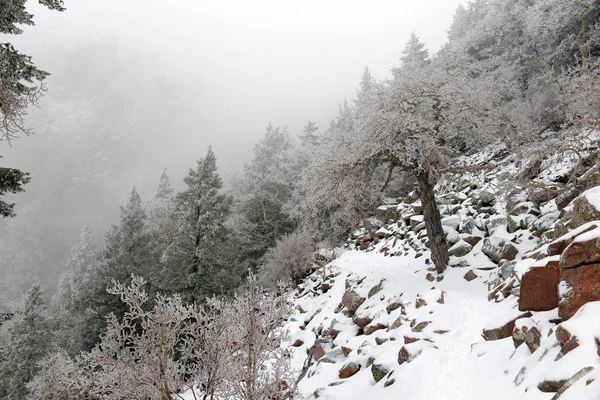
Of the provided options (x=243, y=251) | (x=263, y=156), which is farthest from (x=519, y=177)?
(x=263, y=156)

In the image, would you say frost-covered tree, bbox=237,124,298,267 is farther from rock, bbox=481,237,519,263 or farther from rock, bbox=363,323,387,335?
rock, bbox=481,237,519,263

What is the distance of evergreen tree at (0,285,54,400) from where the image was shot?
62.6 feet

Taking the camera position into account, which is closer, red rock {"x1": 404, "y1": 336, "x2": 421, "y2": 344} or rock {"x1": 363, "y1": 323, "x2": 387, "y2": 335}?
red rock {"x1": 404, "y1": 336, "x2": 421, "y2": 344}

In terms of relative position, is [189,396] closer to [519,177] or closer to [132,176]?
[519,177]

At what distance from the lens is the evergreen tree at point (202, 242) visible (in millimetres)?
18062

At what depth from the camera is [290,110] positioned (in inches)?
6250

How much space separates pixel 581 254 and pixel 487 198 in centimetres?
873

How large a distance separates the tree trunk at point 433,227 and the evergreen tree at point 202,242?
12.1m

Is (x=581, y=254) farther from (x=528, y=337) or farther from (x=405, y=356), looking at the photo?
(x=405, y=356)

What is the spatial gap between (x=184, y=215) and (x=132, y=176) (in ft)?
334

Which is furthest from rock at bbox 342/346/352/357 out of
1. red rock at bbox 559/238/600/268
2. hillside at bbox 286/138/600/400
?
red rock at bbox 559/238/600/268

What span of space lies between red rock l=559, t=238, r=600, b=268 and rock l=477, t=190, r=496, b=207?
840 cm

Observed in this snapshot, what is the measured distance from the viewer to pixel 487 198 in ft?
40.8

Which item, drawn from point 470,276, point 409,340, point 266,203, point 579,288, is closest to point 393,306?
point 409,340
